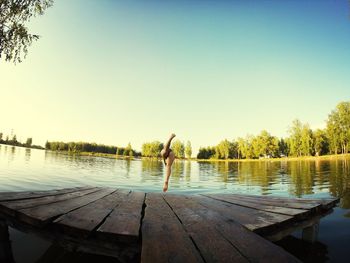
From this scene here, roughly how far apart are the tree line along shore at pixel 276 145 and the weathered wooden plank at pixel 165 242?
79.3 meters

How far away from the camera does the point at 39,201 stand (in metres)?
3.77

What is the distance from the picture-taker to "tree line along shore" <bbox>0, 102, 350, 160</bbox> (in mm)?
66500

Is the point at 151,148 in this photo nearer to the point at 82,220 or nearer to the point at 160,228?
the point at 82,220

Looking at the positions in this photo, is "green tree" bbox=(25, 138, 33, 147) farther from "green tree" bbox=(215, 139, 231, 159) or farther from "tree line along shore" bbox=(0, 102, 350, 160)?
"green tree" bbox=(215, 139, 231, 159)

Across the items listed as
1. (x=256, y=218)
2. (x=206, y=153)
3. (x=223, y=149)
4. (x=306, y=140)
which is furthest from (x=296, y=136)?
(x=256, y=218)

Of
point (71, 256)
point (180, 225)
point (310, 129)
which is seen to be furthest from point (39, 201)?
point (310, 129)

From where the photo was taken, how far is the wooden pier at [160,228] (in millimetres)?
2031

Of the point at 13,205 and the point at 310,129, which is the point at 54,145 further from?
the point at 13,205

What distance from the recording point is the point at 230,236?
2455 millimetres

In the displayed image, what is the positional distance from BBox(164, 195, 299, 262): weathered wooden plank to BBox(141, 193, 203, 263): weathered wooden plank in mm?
115

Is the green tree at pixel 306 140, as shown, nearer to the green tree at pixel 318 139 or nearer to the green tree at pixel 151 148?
the green tree at pixel 318 139

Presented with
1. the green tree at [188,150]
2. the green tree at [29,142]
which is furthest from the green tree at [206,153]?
the green tree at [29,142]

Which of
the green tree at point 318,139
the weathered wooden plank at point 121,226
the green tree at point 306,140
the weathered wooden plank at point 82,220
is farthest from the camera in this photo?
the green tree at point 318,139

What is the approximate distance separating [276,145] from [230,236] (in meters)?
103
